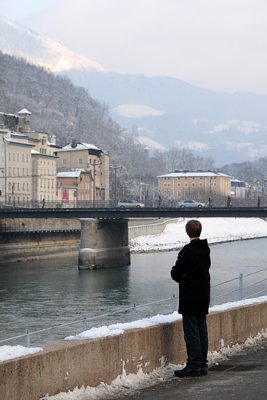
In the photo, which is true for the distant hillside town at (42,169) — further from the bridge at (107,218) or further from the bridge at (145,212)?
the bridge at (145,212)

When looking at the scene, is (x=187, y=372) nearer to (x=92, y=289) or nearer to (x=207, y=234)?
(x=92, y=289)

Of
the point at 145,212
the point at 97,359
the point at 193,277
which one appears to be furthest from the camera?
the point at 145,212

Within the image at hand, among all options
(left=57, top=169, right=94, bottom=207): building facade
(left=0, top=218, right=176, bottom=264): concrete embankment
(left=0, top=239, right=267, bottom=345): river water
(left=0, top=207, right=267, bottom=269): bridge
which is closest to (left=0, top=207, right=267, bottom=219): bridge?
(left=0, top=207, right=267, bottom=269): bridge

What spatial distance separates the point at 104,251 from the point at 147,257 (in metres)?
11.1

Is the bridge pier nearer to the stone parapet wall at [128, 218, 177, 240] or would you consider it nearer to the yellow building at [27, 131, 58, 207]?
the stone parapet wall at [128, 218, 177, 240]

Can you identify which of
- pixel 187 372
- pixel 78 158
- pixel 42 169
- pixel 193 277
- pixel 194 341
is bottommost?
pixel 187 372

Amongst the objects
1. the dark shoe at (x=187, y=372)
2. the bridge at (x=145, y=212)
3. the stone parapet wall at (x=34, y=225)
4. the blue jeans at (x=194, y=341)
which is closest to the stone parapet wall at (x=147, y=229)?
the stone parapet wall at (x=34, y=225)

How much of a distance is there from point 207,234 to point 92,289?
247ft

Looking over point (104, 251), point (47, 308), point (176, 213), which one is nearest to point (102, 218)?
point (104, 251)

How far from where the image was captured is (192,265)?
38.2 ft

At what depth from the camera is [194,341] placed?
11.9 m

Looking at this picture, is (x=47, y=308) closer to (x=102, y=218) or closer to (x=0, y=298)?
(x=0, y=298)

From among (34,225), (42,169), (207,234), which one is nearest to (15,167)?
(42,169)

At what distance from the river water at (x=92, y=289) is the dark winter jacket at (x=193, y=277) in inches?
561
